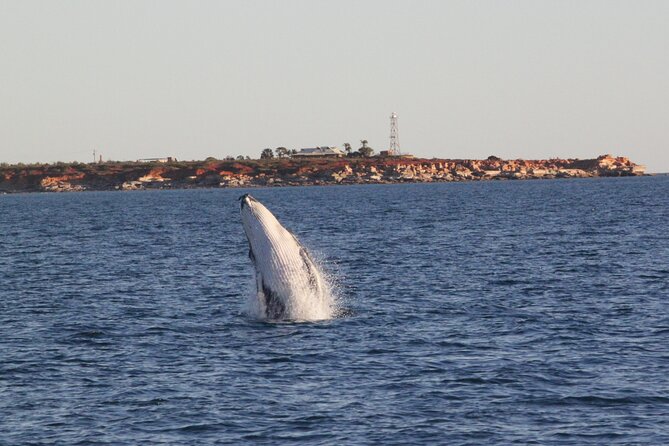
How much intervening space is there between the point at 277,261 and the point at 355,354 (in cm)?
350

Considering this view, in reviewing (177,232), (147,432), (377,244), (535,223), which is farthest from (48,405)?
(535,223)

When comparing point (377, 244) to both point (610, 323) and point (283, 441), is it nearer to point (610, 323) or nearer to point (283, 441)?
point (610, 323)

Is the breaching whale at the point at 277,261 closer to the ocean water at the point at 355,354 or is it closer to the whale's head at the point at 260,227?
the whale's head at the point at 260,227

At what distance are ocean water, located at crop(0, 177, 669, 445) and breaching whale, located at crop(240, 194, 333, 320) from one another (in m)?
1.37

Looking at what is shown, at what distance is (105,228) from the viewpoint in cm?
9494

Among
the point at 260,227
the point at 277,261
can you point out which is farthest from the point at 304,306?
the point at 260,227

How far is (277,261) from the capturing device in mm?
27953

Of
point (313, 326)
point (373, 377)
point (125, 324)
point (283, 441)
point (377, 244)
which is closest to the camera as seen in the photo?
point (283, 441)

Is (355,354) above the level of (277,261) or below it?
below

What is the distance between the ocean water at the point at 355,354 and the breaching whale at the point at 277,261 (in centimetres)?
137

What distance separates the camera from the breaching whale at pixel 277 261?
88.7 feet

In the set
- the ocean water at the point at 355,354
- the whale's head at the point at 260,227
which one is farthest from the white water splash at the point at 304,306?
the whale's head at the point at 260,227

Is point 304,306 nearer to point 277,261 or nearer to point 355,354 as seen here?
point 355,354

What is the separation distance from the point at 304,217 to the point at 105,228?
2266 cm
